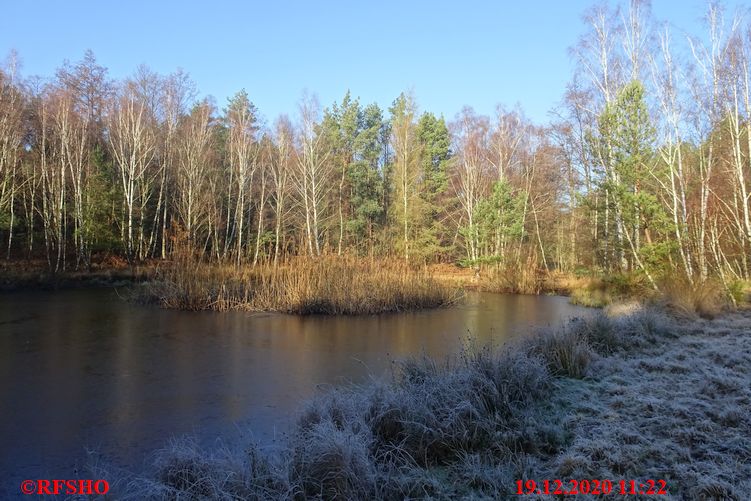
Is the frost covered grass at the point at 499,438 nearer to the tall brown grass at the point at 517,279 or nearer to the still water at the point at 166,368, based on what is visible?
the still water at the point at 166,368

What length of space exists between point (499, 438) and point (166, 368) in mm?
5372

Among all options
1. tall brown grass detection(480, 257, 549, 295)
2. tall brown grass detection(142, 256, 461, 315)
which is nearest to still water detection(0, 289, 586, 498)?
tall brown grass detection(142, 256, 461, 315)

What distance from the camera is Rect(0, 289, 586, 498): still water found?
4.53 m

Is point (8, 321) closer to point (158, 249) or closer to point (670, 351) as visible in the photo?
point (670, 351)

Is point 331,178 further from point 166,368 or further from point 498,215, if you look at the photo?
point 166,368

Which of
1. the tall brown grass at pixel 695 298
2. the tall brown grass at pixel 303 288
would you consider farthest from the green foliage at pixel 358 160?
the tall brown grass at pixel 695 298

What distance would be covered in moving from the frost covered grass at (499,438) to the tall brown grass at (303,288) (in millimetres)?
7672

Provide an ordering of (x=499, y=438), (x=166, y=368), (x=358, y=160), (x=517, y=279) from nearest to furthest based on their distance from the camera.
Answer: (x=499, y=438), (x=166, y=368), (x=517, y=279), (x=358, y=160)

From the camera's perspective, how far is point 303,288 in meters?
13.1

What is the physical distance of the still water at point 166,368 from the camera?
453 centimetres

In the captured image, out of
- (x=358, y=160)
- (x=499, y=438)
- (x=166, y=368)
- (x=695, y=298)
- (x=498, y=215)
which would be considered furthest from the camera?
(x=358, y=160)

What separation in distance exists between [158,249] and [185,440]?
24930 mm

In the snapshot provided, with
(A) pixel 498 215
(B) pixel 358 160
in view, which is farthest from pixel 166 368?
(B) pixel 358 160

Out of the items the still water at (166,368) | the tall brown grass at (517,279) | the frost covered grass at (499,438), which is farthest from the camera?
the tall brown grass at (517,279)
